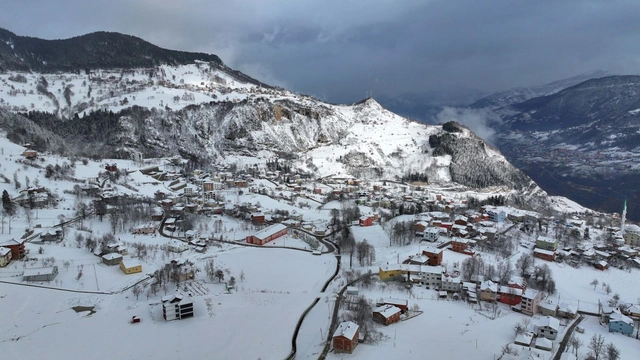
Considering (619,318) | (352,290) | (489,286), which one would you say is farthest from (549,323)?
(352,290)

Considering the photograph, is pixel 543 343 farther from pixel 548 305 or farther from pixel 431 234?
pixel 431 234

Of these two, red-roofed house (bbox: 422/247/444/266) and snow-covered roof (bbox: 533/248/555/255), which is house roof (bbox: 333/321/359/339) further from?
snow-covered roof (bbox: 533/248/555/255)

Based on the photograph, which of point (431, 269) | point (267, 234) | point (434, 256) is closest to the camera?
point (431, 269)

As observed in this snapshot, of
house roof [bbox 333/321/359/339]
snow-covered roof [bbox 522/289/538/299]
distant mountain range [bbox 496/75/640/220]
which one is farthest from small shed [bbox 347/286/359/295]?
distant mountain range [bbox 496/75/640/220]

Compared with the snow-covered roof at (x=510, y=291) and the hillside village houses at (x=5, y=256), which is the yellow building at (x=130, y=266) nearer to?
the hillside village houses at (x=5, y=256)

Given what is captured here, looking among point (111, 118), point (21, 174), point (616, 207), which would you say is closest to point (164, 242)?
point (21, 174)

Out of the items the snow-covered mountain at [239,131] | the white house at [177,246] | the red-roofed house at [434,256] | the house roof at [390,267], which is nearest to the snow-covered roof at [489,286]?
the red-roofed house at [434,256]
